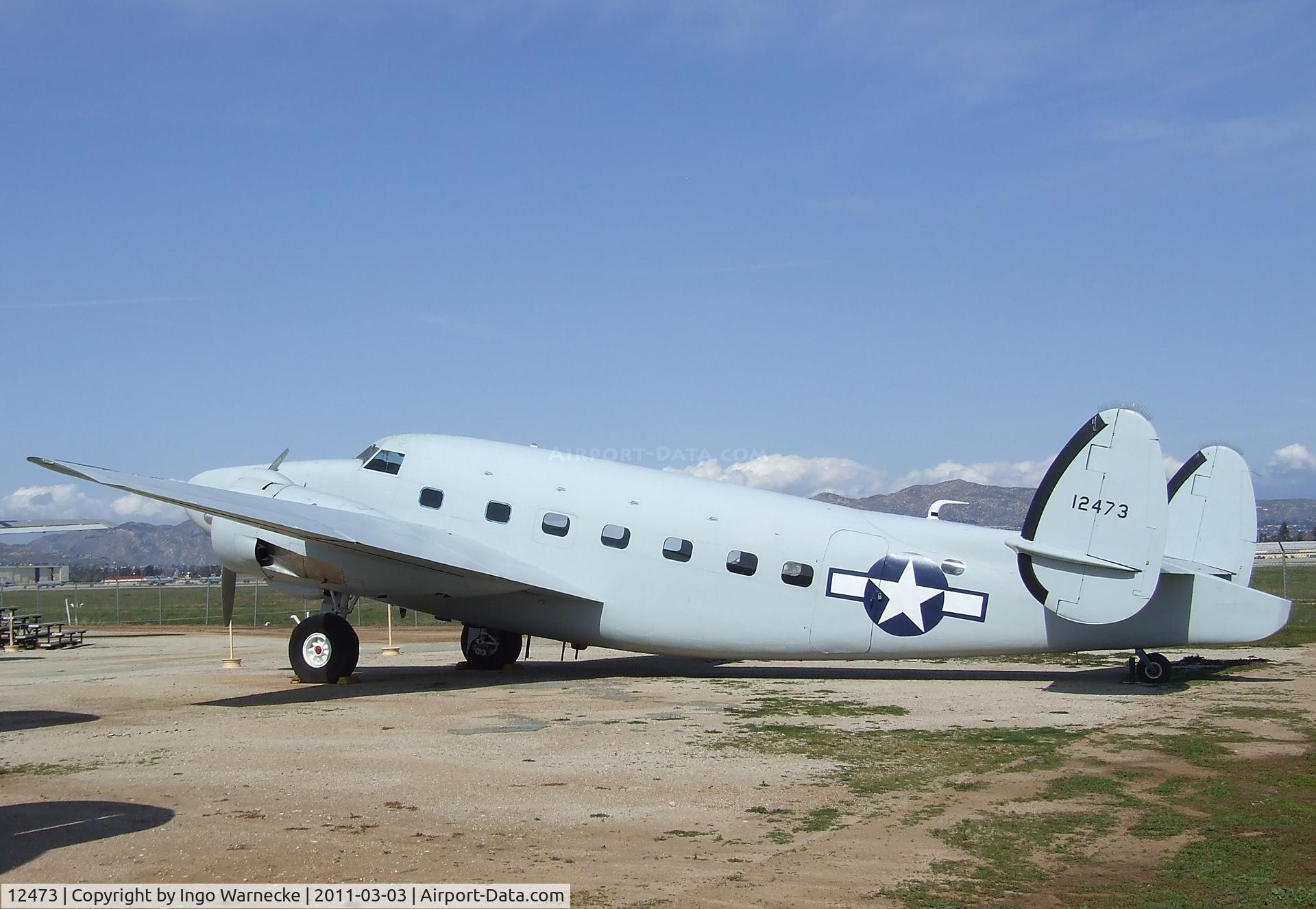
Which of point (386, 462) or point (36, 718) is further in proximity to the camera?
point (386, 462)

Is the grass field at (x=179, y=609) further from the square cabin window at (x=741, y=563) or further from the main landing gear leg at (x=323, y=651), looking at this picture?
the square cabin window at (x=741, y=563)

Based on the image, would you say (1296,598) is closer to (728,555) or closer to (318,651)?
(728,555)

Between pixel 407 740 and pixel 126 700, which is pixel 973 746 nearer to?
pixel 407 740

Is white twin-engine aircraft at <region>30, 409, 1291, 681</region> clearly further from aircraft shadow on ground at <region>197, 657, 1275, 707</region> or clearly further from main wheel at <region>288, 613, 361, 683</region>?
aircraft shadow on ground at <region>197, 657, 1275, 707</region>

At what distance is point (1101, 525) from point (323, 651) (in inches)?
486

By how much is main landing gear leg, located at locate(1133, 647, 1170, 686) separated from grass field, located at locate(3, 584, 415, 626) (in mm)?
20389

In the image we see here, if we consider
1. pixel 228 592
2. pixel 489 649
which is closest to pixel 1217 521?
pixel 489 649

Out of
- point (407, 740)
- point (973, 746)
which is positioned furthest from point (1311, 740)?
point (407, 740)

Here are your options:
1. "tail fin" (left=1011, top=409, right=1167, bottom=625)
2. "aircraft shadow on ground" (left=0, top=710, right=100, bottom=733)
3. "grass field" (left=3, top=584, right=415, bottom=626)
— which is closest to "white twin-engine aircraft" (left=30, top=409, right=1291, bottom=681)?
"tail fin" (left=1011, top=409, right=1167, bottom=625)

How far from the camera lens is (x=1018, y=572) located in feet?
53.4

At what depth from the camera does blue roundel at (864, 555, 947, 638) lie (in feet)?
53.7

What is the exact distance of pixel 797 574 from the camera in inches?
662

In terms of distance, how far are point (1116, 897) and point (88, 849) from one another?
22.2 feet

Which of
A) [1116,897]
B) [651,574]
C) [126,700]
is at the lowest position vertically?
[126,700]
